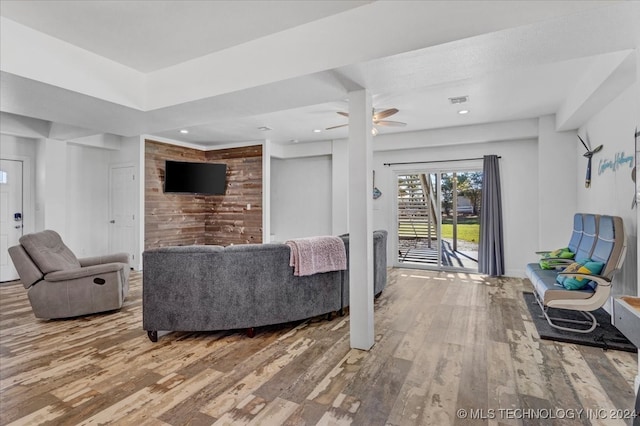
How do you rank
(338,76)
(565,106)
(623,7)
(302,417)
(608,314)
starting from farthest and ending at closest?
(565,106) → (608,314) → (338,76) → (302,417) → (623,7)

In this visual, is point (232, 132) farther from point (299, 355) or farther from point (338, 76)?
point (299, 355)

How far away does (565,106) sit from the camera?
4.20 meters

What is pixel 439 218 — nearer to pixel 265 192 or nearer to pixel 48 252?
pixel 265 192

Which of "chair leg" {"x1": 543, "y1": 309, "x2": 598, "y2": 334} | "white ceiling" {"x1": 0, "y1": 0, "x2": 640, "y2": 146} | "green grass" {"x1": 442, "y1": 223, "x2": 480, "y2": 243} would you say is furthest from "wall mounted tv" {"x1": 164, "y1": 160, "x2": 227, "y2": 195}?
"chair leg" {"x1": 543, "y1": 309, "x2": 598, "y2": 334}

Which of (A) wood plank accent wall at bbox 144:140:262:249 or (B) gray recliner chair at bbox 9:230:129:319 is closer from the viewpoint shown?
(B) gray recliner chair at bbox 9:230:129:319

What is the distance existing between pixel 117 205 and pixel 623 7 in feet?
23.2

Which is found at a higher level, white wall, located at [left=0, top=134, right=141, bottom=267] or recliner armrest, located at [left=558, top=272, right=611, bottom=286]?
white wall, located at [left=0, top=134, right=141, bottom=267]

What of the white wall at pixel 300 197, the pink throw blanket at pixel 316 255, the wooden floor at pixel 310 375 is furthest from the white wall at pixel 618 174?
the white wall at pixel 300 197

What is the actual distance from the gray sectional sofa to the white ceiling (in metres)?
1.49

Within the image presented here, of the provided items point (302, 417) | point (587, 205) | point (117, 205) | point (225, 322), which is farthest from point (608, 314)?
point (117, 205)

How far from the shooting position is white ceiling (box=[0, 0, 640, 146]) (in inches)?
80.6

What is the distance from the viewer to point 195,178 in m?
6.55

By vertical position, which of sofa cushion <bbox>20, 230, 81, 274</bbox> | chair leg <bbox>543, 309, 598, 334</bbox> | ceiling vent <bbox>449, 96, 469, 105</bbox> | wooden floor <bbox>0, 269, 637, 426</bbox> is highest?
ceiling vent <bbox>449, 96, 469, 105</bbox>

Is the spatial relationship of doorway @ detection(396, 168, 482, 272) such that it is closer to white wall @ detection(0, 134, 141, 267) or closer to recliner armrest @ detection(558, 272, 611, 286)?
recliner armrest @ detection(558, 272, 611, 286)
